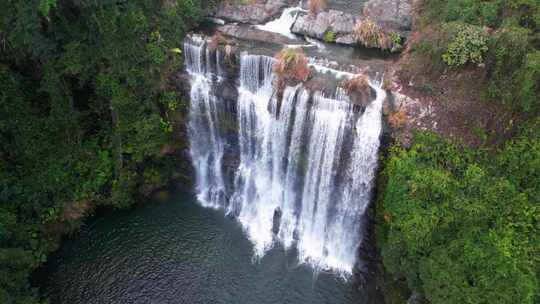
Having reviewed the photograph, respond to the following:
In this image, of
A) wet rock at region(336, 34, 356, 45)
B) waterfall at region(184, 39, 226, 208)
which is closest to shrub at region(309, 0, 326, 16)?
wet rock at region(336, 34, 356, 45)

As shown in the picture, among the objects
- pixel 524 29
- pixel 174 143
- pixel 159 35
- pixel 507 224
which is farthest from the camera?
pixel 174 143

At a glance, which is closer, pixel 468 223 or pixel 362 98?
pixel 468 223

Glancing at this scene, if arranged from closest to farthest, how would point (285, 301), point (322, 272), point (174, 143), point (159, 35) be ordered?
point (285, 301)
point (322, 272)
point (159, 35)
point (174, 143)

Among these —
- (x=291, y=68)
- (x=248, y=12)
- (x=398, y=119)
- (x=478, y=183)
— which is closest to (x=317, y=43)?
(x=291, y=68)

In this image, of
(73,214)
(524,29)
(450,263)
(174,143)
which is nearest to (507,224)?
(450,263)

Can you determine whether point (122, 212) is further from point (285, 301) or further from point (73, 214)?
point (285, 301)

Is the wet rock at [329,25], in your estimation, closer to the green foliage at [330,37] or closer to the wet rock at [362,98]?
the green foliage at [330,37]

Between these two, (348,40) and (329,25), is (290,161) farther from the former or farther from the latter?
(329,25)
